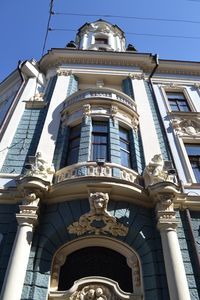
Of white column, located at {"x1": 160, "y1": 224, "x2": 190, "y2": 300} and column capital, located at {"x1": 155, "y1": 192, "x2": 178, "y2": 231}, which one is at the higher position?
column capital, located at {"x1": 155, "y1": 192, "x2": 178, "y2": 231}

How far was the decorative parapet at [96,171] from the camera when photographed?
10.3 meters

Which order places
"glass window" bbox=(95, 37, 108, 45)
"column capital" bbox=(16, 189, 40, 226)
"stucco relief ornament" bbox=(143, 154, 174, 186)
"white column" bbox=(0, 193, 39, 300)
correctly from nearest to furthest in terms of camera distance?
"white column" bbox=(0, 193, 39, 300), "column capital" bbox=(16, 189, 40, 226), "stucco relief ornament" bbox=(143, 154, 174, 186), "glass window" bbox=(95, 37, 108, 45)

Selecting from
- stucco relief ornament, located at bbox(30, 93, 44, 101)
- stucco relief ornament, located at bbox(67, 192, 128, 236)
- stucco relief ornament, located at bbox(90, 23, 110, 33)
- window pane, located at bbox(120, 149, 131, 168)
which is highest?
stucco relief ornament, located at bbox(90, 23, 110, 33)

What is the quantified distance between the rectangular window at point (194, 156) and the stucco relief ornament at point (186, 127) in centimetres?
72

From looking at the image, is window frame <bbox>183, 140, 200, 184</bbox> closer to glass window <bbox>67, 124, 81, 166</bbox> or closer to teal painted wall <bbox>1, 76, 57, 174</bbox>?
glass window <bbox>67, 124, 81, 166</bbox>

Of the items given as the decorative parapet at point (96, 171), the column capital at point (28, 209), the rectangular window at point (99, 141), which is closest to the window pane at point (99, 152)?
the rectangular window at point (99, 141)

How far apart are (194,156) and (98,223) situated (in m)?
5.82

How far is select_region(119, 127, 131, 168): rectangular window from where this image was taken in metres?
11.9

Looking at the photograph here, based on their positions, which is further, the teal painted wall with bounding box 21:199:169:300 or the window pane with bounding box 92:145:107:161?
the window pane with bounding box 92:145:107:161

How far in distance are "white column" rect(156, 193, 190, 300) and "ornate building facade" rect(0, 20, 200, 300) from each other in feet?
0.10

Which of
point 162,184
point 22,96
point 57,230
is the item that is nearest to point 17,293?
point 57,230

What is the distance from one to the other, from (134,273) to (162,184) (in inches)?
109

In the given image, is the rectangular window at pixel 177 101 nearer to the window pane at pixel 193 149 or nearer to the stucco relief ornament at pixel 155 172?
the window pane at pixel 193 149

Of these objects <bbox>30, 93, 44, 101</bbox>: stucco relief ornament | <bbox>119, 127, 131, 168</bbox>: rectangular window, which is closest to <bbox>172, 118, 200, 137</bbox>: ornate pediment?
<bbox>119, 127, 131, 168</bbox>: rectangular window
